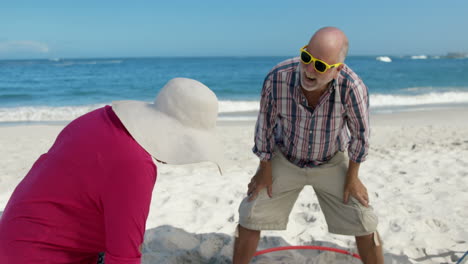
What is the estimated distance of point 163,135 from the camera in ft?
5.16

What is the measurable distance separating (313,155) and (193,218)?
1.63m

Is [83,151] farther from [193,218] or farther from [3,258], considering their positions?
[193,218]

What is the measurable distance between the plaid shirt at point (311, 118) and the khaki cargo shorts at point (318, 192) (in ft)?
0.21

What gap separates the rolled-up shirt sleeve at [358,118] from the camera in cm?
222

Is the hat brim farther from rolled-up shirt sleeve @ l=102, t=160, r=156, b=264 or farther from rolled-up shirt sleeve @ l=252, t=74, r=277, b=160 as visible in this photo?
rolled-up shirt sleeve @ l=252, t=74, r=277, b=160

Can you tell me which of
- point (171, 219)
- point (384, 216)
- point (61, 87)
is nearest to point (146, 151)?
point (171, 219)

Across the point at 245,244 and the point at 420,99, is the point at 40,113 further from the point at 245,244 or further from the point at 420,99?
the point at 420,99

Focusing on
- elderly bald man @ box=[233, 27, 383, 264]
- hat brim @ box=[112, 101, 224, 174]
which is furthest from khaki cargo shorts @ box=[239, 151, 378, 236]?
hat brim @ box=[112, 101, 224, 174]

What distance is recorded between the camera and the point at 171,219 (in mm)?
3721

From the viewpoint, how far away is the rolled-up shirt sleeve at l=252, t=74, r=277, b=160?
237cm

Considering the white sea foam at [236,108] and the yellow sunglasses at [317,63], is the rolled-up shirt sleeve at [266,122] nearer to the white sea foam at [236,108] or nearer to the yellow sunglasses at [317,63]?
the yellow sunglasses at [317,63]

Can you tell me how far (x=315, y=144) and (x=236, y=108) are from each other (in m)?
11.3

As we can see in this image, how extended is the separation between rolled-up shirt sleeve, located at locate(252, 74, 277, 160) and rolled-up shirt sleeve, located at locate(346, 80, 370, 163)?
42 cm

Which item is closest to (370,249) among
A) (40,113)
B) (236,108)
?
(236,108)
